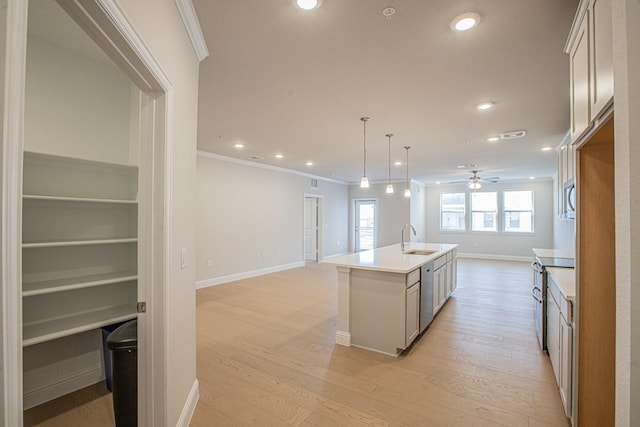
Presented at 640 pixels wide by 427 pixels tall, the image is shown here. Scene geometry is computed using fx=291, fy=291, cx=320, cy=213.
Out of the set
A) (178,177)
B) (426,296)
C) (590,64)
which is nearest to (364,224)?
(426,296)

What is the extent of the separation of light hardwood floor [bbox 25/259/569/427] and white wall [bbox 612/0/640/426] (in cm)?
145

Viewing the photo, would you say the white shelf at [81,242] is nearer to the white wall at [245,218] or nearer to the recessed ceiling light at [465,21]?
the recessed ceiling light at [465,21]

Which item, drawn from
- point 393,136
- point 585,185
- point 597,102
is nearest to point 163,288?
point 597,102

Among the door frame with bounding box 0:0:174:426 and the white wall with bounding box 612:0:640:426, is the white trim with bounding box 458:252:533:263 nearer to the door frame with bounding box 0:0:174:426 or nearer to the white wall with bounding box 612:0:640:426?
the white wall with bounding box 612:0:640:426

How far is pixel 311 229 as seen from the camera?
894 cm

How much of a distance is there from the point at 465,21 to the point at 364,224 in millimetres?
8523

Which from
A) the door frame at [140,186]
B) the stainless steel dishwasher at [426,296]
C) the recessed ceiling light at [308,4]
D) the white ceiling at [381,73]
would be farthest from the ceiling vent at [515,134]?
the door frame at [140,186]

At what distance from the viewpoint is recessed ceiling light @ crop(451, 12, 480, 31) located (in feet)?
5.64

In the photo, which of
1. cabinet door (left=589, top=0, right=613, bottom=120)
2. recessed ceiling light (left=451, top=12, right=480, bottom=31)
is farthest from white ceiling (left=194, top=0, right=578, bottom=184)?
cabinet door (left=589, top=0, right=613, bottom=120)

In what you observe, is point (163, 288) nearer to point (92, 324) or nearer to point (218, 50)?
point (92, 324)

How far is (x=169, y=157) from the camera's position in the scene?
5.08ft

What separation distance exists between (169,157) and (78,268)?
143 centimetres

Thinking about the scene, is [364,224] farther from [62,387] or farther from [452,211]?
[62,387]

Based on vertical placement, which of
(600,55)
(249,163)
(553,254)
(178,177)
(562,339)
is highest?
(249,163)
